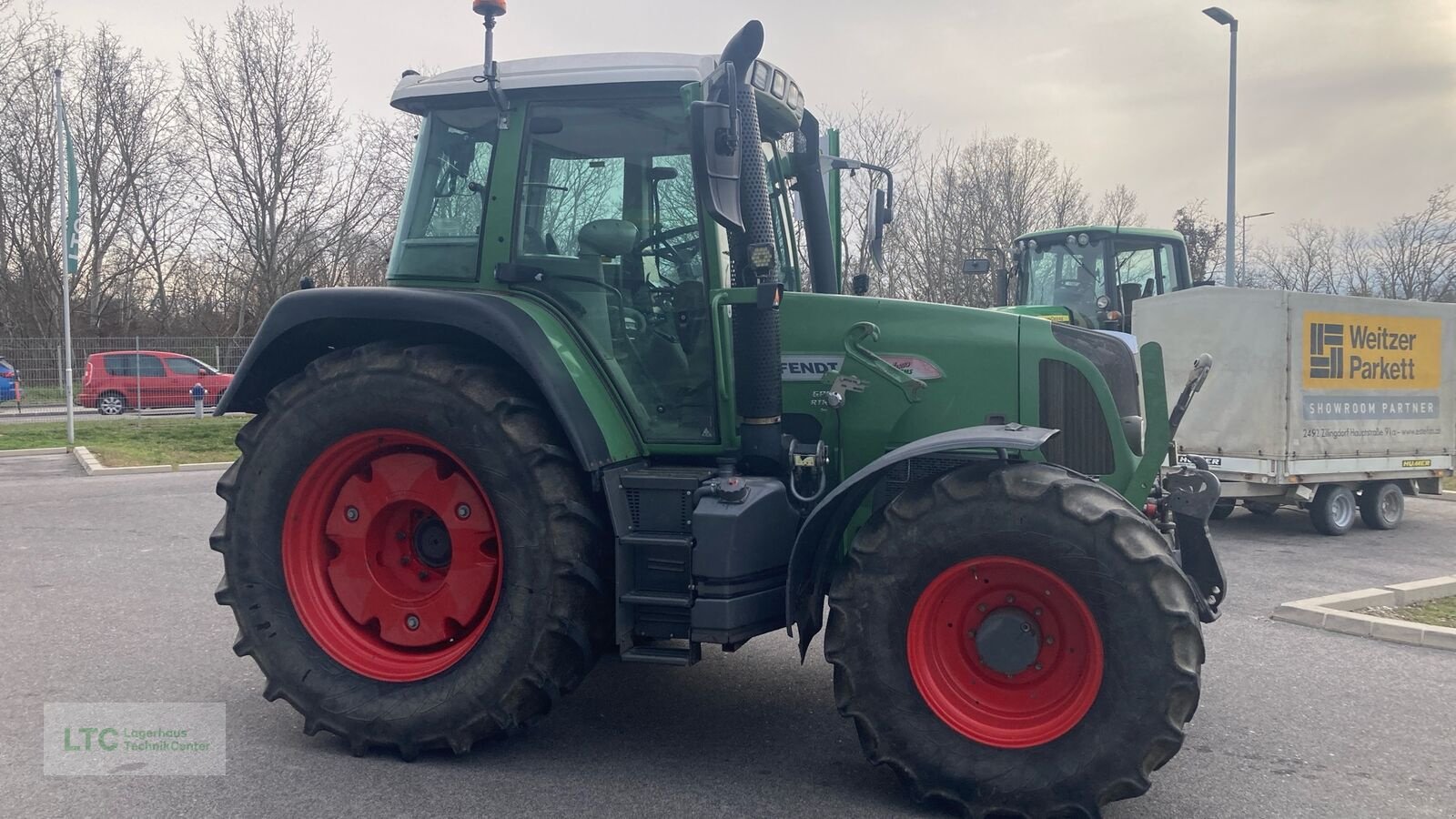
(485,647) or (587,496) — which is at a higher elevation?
(587,496)

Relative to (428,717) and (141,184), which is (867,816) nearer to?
(428,717)

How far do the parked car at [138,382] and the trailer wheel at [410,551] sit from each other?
21.7 m

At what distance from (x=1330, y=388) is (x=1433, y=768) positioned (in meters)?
6.78

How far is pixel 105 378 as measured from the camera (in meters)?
23.8

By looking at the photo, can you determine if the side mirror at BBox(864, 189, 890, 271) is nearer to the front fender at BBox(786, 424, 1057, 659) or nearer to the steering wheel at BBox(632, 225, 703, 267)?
the steering wheel at BBox(632, 225, 703, 267)

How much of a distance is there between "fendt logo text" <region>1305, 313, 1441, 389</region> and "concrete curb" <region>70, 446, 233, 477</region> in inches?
506

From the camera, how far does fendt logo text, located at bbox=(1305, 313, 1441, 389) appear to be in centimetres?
973

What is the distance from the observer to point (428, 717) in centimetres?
388

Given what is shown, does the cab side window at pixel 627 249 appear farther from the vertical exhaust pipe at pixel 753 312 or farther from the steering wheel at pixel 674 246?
the vertical exhaust pipe at pixel 753 312

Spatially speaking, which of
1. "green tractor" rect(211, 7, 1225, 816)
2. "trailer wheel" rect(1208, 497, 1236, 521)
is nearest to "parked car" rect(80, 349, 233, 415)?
"trailer wheel" rect(1208, 497, 1236, 521)

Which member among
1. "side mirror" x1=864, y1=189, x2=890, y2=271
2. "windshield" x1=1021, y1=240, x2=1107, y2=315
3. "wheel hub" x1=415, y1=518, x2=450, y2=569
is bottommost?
"wheel hub" x1=415, y1=518, x2=450, y2=569

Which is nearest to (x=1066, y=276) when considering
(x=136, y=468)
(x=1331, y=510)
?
(x=1331, y=510)

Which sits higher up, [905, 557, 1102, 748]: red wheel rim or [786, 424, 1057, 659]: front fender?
[786, 424, 1057, 659]: front fender

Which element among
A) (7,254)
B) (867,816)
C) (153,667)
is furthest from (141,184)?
(867,816)
